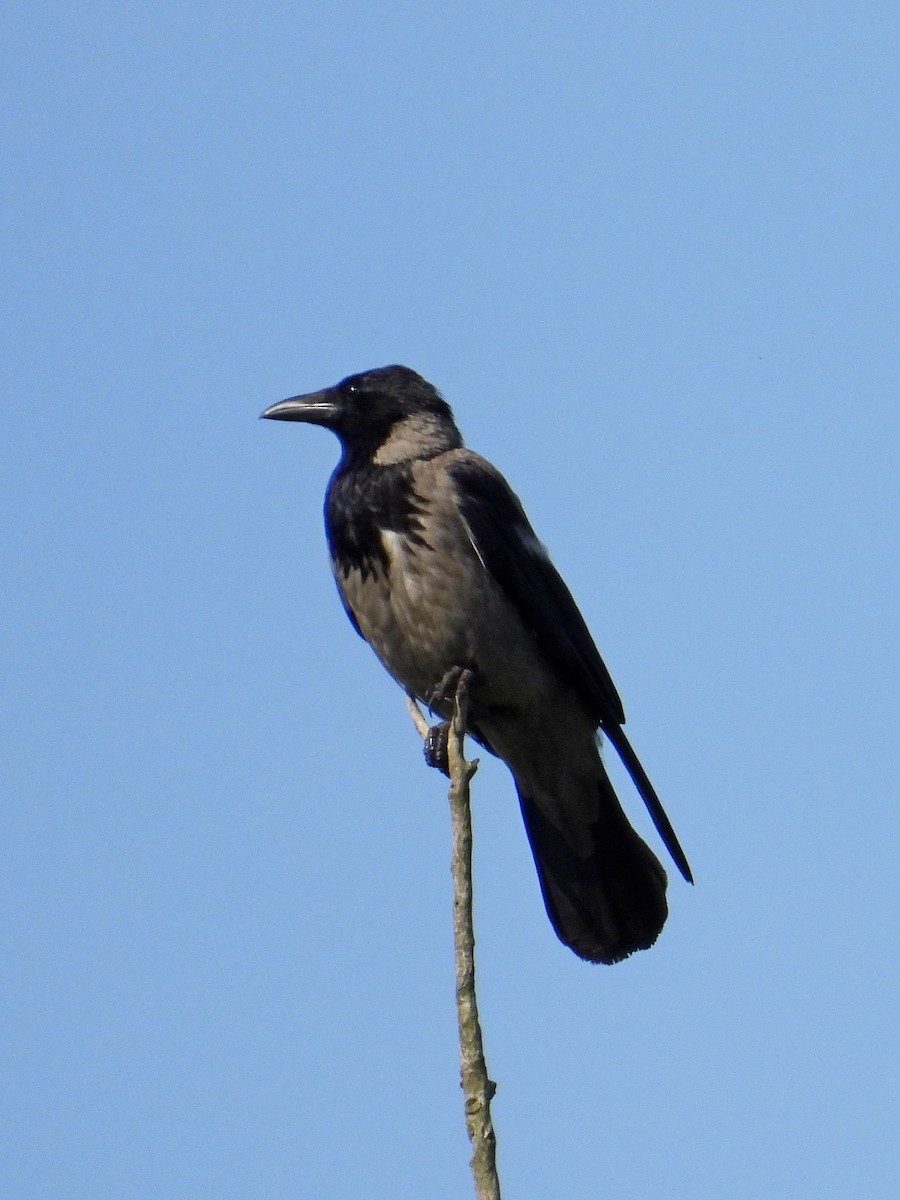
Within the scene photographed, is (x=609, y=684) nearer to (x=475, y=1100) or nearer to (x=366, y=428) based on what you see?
(x=366, y=428)

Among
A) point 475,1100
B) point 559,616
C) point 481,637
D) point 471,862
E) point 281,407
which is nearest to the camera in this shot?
point 475,1100

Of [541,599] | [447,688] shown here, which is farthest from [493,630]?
[541,599]

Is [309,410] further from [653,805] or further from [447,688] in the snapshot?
[653,805]

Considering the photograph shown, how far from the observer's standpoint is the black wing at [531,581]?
6703mm

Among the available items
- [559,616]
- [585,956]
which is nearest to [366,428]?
[559,616]

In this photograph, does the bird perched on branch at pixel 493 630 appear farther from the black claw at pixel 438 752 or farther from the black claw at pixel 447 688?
the black claw at pixel 438 752

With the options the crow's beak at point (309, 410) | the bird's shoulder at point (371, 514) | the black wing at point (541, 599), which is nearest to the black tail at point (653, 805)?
the black wing at point (541, 599)

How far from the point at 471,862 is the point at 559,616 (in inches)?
129

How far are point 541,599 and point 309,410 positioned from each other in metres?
1.40

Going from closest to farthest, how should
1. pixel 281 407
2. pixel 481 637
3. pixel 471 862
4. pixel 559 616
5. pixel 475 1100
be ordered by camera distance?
pixel 475 1100
pixel 471 862
pixel 481 637
pixel 559 616
pixel 281 407

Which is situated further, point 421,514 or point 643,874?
point 643,874

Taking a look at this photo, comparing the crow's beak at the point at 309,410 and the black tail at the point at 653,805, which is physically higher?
the crow's beak at the point at 309,410

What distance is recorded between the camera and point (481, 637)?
255 inches

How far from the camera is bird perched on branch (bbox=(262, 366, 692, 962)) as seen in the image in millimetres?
6496
